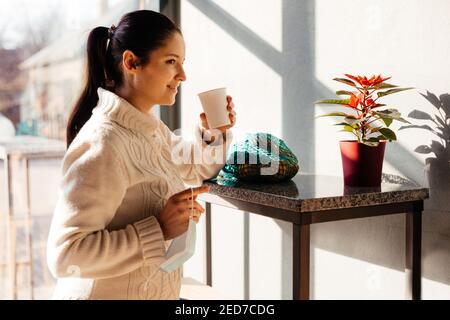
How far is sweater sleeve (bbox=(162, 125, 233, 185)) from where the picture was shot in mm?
1724

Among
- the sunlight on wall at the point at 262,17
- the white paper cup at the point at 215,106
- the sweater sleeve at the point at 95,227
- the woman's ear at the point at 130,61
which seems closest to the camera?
the sweater sleeve at the point at 95,227

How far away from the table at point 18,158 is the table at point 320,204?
1003mm

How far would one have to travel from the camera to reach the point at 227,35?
2500 mm

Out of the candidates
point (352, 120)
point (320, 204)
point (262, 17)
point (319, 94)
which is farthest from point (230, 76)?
point (320, 204)

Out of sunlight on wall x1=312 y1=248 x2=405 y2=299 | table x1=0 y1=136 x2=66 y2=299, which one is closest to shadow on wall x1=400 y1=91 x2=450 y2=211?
sunlight on wall x1=312 y1=248 x2=405 y2=299

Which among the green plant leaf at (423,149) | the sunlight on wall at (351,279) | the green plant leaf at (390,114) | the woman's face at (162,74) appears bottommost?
the sunlight on wall at (351,279)

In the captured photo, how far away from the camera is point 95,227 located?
1119 millimetres

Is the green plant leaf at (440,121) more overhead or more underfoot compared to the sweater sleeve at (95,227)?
more overhead

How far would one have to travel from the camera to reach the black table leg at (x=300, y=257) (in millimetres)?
1431

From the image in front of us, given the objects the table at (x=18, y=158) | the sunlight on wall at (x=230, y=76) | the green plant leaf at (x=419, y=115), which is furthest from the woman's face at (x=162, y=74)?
the table at (x=18, y=158)

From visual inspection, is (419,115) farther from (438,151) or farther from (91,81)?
(91,81)

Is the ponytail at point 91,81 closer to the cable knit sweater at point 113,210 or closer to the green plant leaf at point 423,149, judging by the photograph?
the cable knit sweater at point 113,210
